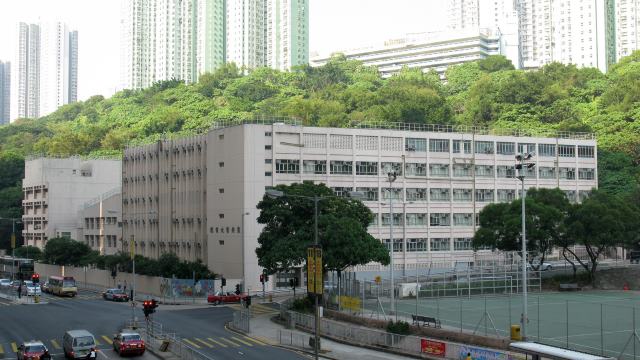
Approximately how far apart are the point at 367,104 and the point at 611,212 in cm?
9368

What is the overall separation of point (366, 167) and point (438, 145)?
14107mm

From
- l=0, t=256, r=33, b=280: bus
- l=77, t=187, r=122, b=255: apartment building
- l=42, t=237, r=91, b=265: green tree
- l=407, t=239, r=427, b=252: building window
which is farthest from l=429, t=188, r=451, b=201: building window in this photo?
l=0, t=256, r=33, b=280: bus

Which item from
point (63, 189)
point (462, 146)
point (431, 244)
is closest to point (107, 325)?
point (431, 244)

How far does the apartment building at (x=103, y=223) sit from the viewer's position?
138250 mm

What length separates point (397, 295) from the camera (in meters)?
81.3

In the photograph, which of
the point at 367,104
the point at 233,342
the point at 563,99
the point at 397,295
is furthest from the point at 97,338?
the point at 563,99

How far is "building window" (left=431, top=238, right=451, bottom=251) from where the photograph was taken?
116 metres

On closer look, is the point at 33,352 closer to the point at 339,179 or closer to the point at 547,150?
the point at 339,179

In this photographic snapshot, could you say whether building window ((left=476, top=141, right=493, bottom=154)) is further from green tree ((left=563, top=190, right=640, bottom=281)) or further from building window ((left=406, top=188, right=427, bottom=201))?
green tree ((left=563, top=190, right=640, bottom=281))

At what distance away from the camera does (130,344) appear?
5053 cm

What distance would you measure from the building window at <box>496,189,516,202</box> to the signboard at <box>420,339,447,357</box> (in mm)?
→ 76215

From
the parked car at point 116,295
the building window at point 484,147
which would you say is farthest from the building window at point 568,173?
the parked car at point 116,295

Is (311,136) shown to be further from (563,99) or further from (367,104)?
(563,99)

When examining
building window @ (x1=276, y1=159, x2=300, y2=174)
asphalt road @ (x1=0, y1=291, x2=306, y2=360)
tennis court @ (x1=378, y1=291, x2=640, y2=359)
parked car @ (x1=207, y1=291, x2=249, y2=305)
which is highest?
building window @ (x1=276, y1=159, x2=300, y2=174)
